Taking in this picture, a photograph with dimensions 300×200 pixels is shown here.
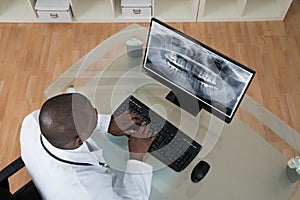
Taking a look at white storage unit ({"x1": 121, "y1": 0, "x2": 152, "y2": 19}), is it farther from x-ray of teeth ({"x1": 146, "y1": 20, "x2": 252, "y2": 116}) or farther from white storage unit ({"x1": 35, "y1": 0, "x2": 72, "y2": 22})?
x-ray of teeth ({"x1": 146, "y1": 20, "x2": 252, "y2": 116})

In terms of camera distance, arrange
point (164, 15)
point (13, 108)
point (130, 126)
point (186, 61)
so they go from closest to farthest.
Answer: point (186, 61) → point (130, 126) → point (13, 108) → point (164, 15)

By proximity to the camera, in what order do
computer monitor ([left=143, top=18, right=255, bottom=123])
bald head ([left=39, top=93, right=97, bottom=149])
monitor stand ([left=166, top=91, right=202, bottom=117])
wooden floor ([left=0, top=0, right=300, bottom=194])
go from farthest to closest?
wooden floor ([left=0, top=0, right=300, bottom=194]), monitor stand ([left=166, top=91, right=202, bottom=117]), computer monitor ([left=143, top=18, right=255, bottom=123]), bald head ([left=39, top=93, right=97, bottom=149])

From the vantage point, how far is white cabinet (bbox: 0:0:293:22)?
2.73m

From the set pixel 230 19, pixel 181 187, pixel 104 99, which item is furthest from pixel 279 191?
pixel 230 19

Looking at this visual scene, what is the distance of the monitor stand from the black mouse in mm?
240

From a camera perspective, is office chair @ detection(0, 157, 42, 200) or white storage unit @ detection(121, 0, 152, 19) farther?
white storage unit @ detection(121, 0, 152, 19)

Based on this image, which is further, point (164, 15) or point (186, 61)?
point (164, 15)

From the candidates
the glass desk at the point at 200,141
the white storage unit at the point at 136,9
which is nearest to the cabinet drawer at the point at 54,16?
the white storage unit at the point at 136,9

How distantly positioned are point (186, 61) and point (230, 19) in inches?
56.7

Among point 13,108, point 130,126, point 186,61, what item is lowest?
point 13,108

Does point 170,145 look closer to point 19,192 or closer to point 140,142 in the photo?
point 140,142

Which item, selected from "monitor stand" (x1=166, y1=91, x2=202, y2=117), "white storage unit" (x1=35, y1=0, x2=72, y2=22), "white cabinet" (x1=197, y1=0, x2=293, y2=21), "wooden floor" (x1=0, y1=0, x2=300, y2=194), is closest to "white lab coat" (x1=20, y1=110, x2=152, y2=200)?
"monitor stand" (x1=166, y1=91, x2=202, y2=117)

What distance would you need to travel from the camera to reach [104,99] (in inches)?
66.8

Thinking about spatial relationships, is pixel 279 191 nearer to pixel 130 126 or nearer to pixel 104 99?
pixel 130 126
